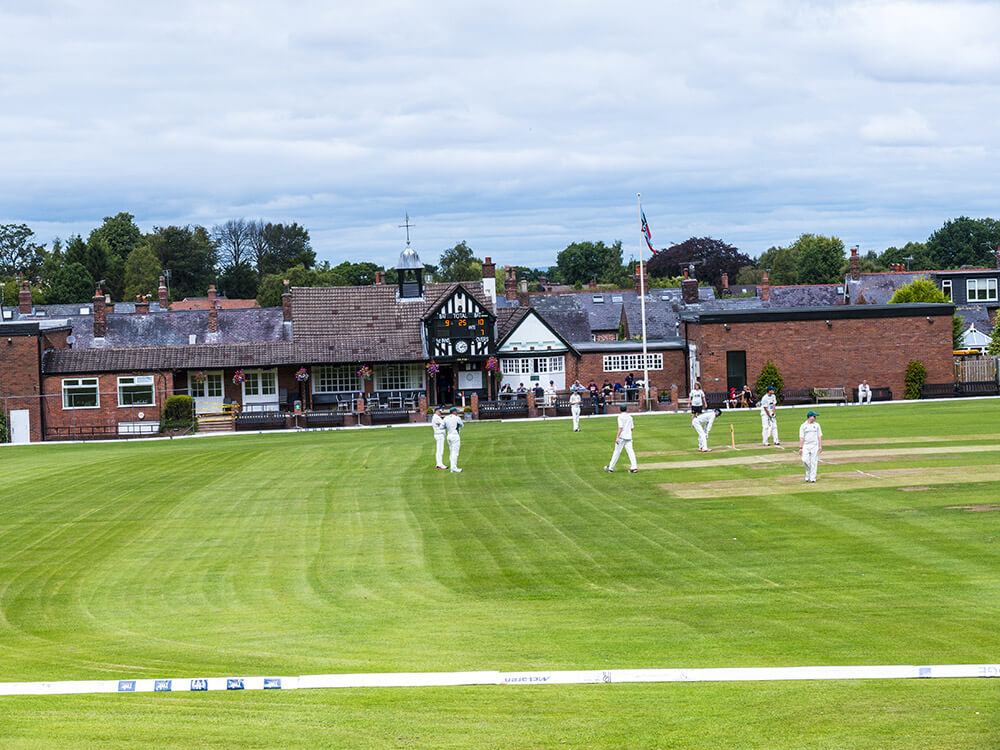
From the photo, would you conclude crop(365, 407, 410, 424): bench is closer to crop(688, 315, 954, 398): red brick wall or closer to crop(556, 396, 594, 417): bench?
crop(556, 396, 594, 417): bench

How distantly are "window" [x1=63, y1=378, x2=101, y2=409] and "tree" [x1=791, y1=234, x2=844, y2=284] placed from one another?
81022 millimetres

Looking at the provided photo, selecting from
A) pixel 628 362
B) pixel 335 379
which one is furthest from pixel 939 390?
pixel 335 379

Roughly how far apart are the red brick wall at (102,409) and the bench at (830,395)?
3180 cm

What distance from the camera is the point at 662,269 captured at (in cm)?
13762

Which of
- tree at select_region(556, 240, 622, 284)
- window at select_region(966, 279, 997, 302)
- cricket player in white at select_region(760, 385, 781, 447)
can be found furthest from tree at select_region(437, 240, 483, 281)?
cricket player in white at select_region(760, 385, 781, 447)

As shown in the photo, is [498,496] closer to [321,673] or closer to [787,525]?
[787,525]

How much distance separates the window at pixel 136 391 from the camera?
183 feet

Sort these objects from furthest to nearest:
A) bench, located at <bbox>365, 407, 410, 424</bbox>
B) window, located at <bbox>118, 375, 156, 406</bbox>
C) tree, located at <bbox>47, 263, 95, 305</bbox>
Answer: tree, located at <bbox>47, 263, 95, 305</bbox> → window, located at <bbox>118, 375, 156, 406</bbox> → bench, located at <bbox>365, 407, 410, 424</bbox>

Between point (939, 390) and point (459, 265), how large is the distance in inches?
3254

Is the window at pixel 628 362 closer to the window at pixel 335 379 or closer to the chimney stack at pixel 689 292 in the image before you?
the window at pixel 335 379

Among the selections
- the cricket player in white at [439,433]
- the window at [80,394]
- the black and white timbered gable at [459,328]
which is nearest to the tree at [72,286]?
the window at [80,394]

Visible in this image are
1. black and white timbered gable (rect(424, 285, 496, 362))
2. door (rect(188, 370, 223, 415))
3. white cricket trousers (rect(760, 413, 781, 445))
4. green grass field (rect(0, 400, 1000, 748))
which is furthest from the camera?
black and white timbered gable (rect(424, 285, 496, 362))

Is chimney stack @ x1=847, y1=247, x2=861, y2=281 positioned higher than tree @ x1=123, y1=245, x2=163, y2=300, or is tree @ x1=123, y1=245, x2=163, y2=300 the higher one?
tree @ x1=123, y1=245, x2=163, y2=300

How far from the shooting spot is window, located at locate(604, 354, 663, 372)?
60.5m
